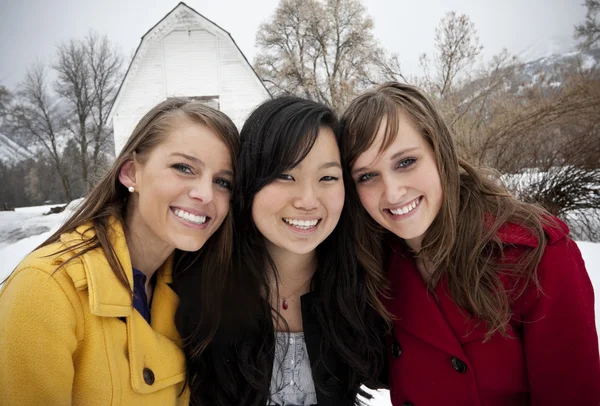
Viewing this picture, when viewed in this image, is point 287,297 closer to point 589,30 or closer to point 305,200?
point 305,200

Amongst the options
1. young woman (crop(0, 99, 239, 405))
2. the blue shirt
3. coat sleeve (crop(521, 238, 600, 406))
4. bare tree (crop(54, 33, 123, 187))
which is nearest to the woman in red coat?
coat sleeve (crop(521, 238, 600, 406))

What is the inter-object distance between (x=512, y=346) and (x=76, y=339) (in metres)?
2.11

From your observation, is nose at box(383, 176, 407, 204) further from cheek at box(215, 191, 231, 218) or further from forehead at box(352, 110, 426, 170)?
cheek at box(215, 191, 231, 218)

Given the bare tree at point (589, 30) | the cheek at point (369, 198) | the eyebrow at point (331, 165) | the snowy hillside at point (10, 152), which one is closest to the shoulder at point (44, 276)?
the eyebrow at point (331, 165)

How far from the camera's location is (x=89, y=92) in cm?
2095

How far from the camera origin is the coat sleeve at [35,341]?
126cm

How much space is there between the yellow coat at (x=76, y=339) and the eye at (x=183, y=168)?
0.45 meters

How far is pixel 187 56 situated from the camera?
13.0 meters

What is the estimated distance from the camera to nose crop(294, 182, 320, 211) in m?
1.82

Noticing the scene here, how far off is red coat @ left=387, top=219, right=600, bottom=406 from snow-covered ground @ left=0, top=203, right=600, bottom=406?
1.32 meters

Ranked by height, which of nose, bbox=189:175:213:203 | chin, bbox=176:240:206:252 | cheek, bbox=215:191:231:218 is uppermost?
nose, bbox=189:175:213:203

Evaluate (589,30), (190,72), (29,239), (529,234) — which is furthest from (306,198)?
(589,30)

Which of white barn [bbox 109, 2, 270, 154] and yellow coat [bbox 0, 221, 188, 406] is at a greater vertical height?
white barn [bbox 109, 2, 270, 154]

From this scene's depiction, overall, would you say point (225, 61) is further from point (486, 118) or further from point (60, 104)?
point (60, 104)
